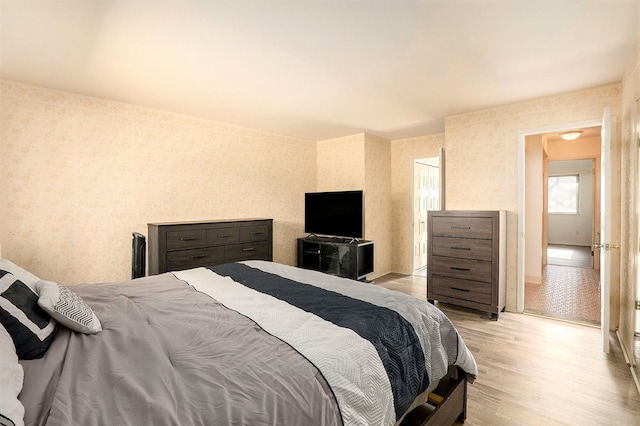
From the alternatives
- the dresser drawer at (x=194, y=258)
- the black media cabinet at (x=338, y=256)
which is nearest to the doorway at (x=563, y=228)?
the black media cabinet at (x=338, y=256)

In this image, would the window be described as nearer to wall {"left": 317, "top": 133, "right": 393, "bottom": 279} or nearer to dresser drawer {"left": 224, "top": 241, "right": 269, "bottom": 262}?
wall {"left": 317, "top": 133, "right": 393, "bottom": 279}

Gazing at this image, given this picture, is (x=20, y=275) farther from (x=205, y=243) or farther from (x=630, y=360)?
(x=630, y=360)

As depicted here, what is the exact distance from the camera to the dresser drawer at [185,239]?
3.45 meters

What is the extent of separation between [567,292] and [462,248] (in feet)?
6.76

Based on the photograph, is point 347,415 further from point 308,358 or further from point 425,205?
point 425,205

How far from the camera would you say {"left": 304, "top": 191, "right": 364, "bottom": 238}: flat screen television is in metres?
4.68

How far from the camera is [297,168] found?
5371 millimetres

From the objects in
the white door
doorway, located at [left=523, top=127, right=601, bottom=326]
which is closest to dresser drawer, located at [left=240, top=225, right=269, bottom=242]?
doorway, located at [left=523, top=127, right=601, bottom=326]

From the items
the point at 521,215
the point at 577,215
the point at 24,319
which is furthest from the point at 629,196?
the point at 577,215

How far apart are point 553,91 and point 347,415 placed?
148 inches

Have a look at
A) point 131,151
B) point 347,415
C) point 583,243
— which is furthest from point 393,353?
point 583,243

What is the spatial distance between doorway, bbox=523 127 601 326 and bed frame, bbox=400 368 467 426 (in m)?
2.43

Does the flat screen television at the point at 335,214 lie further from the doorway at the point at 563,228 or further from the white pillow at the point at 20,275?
the white pillow at the point at 20,275

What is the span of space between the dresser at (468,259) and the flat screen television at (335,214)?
114 centimetres
